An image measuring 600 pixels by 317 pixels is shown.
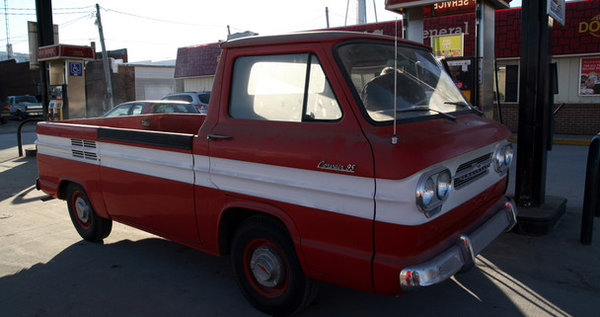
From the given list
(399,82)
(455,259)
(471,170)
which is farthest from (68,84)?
(455,259)

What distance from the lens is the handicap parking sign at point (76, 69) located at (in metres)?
15.4

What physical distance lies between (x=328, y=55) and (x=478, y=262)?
2.73 m

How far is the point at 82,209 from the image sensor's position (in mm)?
5441

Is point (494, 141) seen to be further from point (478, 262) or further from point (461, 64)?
point (461, 64)

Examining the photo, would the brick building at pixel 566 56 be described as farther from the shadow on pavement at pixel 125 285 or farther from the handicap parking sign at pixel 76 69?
the shadow on pavement at pixel 125 285

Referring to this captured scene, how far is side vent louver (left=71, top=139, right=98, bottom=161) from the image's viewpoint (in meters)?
4.92

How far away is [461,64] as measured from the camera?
7602 mm

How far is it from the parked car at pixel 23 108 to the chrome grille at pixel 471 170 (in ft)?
118

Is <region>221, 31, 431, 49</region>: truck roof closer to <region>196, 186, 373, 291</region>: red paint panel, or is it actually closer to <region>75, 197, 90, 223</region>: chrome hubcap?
<region>196, 186, 373, 291</region>: red paint panel

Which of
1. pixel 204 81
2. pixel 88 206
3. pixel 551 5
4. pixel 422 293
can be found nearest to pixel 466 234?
pixel 422 293

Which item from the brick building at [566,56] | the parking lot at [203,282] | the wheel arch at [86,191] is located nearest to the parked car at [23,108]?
the brick building at [566,56]

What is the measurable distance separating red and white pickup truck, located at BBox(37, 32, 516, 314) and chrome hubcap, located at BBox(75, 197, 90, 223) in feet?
4.22

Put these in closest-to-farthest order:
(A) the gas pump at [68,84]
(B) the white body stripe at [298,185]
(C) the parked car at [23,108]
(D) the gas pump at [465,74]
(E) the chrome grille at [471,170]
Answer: (B) the white body stripe at [298,185] < (E) the chrome grille at [471,170] < (D) the gas pump at [465,74] < (A) the gas pump at [68,84] < (C) the parked car at [23,108]

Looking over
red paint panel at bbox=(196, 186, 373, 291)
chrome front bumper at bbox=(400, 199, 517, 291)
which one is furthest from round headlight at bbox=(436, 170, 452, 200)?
red paint panel at bbox=(196, 186, 373, 291)
